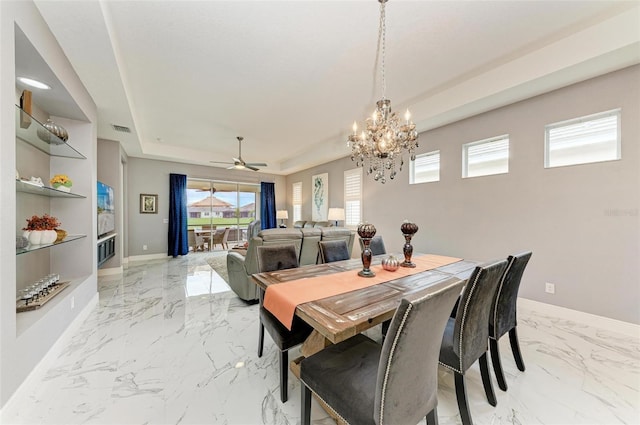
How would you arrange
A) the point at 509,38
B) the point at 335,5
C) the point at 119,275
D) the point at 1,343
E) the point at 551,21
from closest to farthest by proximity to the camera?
the point at 1,343, the point at 335,5, the point at 551,21, the point at 509,38, the point at 119,275

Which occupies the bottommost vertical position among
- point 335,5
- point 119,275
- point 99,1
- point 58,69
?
point 119,275

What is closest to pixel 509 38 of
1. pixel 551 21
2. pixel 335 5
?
pixel 551 21

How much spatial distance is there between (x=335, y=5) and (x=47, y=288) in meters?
3.72

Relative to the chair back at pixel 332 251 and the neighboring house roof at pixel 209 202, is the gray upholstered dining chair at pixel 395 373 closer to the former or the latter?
the chair back at pixel 332 251

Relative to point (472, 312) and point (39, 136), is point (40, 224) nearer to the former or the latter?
point (39, 136)

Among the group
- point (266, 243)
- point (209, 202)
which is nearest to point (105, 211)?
point (266, 243)

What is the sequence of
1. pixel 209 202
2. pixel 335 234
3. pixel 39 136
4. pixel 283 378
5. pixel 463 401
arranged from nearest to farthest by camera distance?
pixel 463 401
pixel 283 378
pixel 39 136
pixel 335 234
pixel 209 202

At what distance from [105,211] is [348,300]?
15.3 ft

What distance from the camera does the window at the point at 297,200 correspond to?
7844mm

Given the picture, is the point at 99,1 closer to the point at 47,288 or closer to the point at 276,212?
the point at 47,288

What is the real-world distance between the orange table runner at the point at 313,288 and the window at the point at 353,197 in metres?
3.47

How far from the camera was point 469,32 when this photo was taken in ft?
7.15

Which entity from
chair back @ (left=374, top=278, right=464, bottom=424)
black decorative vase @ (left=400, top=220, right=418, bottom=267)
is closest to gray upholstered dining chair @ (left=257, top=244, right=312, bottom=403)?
chair back @ (left=374, top=278, right=464, bottom=424)

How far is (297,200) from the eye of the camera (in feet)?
26.2
